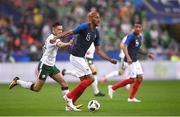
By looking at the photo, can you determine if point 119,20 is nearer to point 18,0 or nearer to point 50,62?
point 18,0

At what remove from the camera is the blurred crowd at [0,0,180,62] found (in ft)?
107

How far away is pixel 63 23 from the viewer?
3412 centimetres

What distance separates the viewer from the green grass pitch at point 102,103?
17188 mm

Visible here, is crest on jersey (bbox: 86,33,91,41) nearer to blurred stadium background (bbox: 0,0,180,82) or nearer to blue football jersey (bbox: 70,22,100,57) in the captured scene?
blue football jersey (bbox: 70,22,100,57)

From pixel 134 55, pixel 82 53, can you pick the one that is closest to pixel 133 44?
pixel 134 55

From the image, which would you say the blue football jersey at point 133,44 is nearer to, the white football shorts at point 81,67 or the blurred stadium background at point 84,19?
the white football shorts at point 81,67

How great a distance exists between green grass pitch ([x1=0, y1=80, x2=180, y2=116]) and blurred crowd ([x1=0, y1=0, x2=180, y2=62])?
5.09 meters

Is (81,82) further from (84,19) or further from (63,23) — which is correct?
(63,23)

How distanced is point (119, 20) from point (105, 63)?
2910 mm

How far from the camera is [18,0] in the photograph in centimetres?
3447

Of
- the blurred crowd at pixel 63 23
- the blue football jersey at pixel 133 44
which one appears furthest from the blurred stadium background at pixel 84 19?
the blue football jersey at pixel 133 44

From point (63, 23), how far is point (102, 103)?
46.3 ft

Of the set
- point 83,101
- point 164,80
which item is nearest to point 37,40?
point 164,80

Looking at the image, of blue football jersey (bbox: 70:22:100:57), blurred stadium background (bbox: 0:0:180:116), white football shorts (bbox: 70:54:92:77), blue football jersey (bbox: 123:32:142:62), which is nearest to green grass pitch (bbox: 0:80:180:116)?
white football shorts (bbox: 70:54:92:77)
